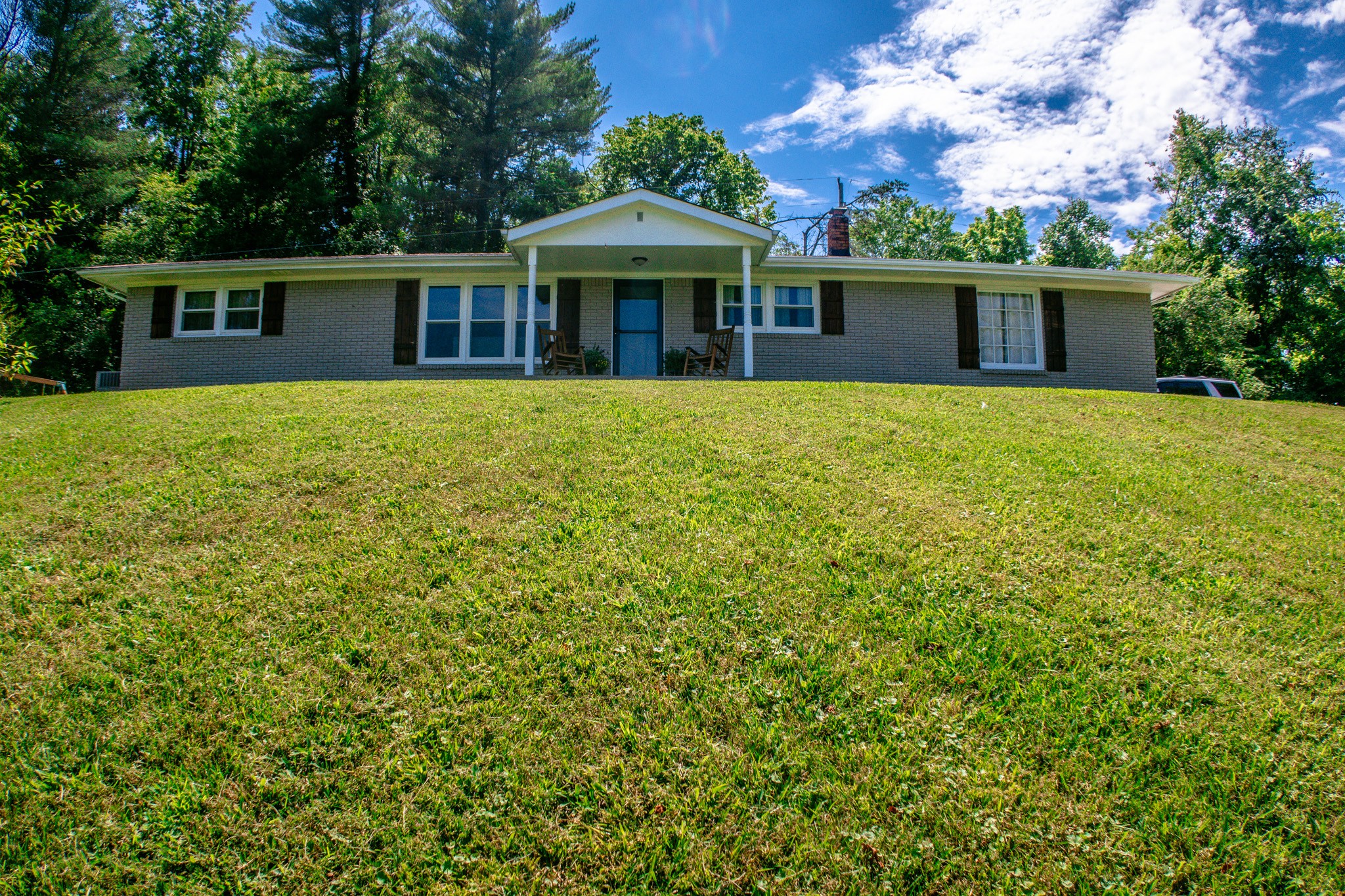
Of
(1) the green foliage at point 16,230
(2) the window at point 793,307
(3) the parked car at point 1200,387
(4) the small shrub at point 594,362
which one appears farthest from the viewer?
(3) the parked car at point 1200,387

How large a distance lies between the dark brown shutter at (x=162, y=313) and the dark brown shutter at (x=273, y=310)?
6.01 feet

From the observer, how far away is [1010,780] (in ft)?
7.70

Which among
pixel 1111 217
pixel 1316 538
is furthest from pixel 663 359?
pixel 1111 217

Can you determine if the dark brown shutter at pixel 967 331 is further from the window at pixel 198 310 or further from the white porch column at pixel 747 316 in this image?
the window at pixel 198 310

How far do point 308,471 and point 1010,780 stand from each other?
15.5 ft

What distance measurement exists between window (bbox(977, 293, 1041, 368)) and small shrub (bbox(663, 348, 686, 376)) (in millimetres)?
5940

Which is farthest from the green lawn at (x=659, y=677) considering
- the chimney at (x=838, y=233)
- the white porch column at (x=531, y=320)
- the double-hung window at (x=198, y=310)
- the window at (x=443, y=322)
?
the chimney at (x=838, y=233)

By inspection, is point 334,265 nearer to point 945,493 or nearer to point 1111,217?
point 945,493

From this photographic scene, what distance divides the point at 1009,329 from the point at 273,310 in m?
14.1

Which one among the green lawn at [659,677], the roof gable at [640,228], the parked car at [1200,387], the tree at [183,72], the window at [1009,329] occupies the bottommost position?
the green lawn at [659,677]

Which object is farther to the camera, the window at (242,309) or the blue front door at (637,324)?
the window at (242,309)

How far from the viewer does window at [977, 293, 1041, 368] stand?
12617 mm

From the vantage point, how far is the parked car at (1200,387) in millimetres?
12766

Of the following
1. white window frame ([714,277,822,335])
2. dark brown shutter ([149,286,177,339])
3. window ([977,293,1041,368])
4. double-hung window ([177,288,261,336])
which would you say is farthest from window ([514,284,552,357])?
window ([977,293,1041,368])
